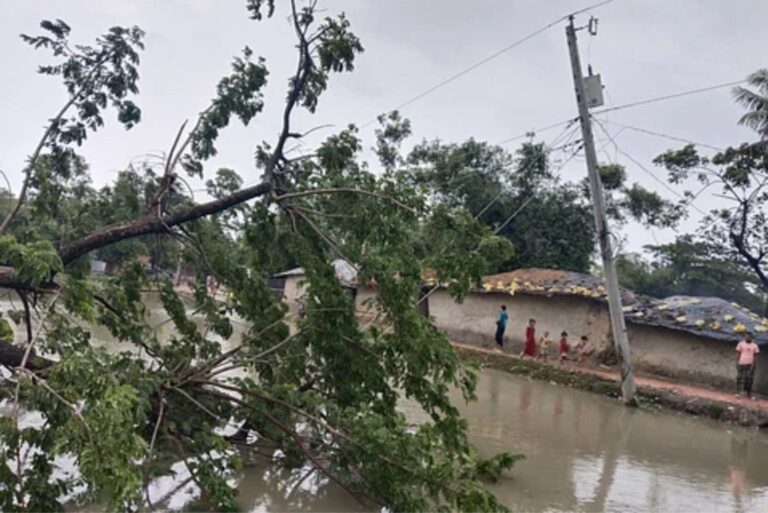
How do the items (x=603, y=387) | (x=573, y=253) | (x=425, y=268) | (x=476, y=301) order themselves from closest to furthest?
(x=425, y=268) < (x=603, y=387) < (x=476, y=301) < (x=573, y=253)

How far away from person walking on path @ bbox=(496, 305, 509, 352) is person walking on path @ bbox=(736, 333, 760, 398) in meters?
6.23

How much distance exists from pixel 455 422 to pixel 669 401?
29.9 feet

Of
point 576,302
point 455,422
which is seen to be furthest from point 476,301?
point 455,422

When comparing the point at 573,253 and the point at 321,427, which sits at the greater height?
the point at 573,253

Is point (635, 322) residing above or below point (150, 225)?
below

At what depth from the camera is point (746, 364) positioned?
13500mm

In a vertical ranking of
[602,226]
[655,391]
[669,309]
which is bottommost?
[655,391]

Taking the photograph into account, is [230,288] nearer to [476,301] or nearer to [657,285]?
[476,301]

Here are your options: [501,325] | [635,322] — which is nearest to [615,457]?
[635,322]

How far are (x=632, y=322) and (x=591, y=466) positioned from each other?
9.09m

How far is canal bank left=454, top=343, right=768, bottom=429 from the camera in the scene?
12109mm

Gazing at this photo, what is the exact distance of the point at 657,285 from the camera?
115 ft

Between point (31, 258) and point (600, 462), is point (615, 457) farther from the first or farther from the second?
point (31, 258)

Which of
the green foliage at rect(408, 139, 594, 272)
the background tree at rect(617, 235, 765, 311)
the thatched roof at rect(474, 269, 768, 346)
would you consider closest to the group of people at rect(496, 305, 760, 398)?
the thatched roof at rect(474, 269, 768, 346)
